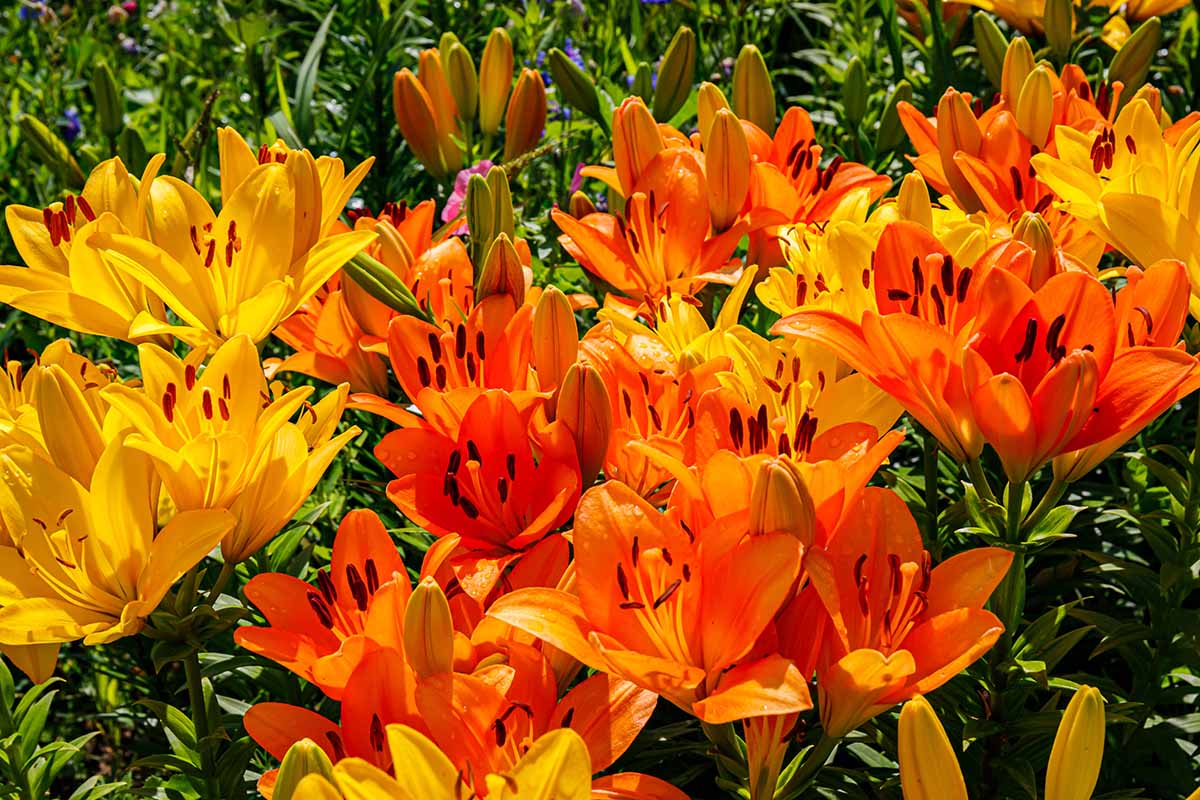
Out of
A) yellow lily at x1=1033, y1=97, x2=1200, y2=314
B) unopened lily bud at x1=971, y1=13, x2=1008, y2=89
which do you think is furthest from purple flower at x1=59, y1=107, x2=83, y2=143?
yellow lily at x1=1033, y1=97, x2=1200, y2=314

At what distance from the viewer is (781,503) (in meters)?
0.80

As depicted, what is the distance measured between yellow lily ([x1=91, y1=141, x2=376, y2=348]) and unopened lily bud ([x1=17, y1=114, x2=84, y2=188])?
70cm

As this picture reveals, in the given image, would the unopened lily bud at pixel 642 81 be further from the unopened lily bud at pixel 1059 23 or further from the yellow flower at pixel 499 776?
the yellow flower at pixel 499 776

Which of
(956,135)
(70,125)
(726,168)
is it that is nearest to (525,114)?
(726,168)

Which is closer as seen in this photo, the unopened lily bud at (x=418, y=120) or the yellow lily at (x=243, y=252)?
the yellow lily at (x=243, y=252)

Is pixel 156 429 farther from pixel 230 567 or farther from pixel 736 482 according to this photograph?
pixel 736 482

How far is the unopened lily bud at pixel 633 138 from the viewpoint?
4.47 feet

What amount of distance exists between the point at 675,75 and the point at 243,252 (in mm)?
745

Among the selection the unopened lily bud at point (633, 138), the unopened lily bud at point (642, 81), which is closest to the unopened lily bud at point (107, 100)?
the unopened lily bud at point (642, 81)

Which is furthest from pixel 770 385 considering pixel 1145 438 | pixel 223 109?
pixel 223 109

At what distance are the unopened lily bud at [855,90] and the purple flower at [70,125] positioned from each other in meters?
1.79

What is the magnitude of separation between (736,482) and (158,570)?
1.38 ft

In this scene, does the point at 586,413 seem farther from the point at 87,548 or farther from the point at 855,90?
the point at 855,90

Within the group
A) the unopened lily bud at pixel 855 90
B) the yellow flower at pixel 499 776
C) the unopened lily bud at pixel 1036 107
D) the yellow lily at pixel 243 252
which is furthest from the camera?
the unopened lily bud at pixel 855 90
